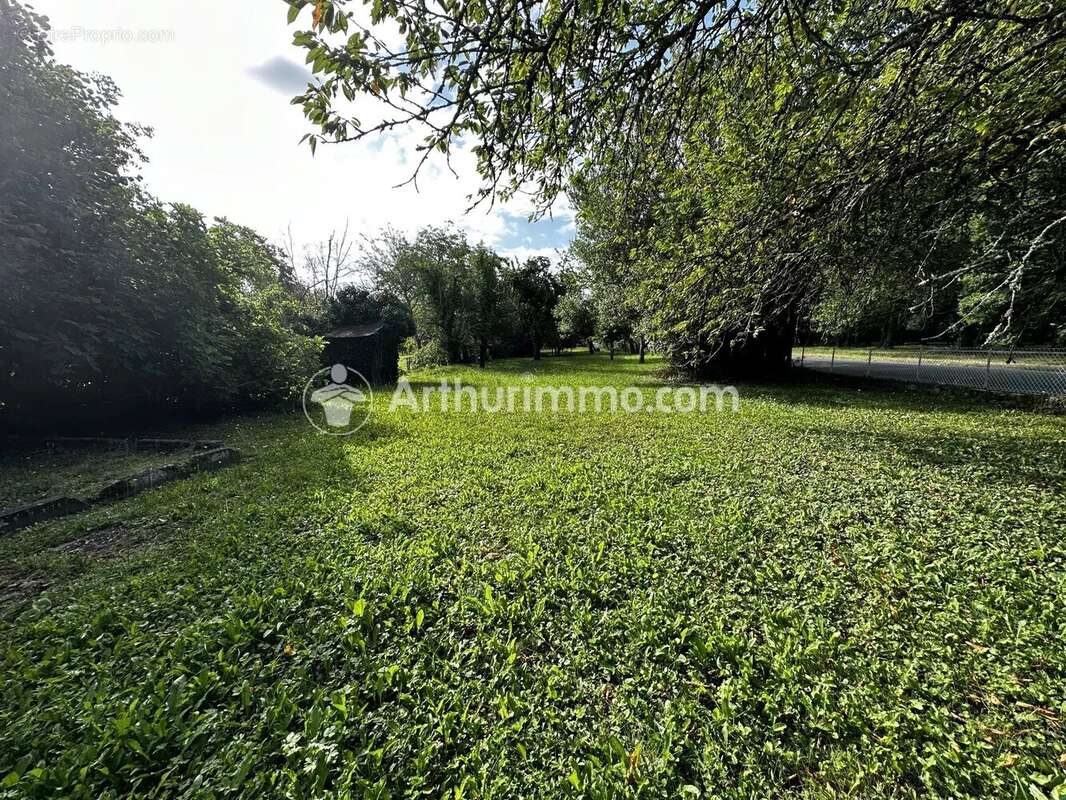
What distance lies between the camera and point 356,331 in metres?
15.8

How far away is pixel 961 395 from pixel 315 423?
15.6 m

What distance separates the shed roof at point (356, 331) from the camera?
15141 mm

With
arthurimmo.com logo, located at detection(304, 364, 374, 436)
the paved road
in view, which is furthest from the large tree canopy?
the paved road

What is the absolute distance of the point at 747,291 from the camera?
13.5 feet

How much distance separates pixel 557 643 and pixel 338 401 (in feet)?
34.4

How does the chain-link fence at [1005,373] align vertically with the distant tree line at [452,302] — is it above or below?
below

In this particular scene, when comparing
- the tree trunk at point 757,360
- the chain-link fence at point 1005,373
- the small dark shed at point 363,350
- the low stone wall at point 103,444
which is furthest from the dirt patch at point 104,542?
the chain-link fence at point 1005,373

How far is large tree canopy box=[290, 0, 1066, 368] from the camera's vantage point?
2.04 m

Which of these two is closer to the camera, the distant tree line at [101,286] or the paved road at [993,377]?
the distant tree line at [101,286]

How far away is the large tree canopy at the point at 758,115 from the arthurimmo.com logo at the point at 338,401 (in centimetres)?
629

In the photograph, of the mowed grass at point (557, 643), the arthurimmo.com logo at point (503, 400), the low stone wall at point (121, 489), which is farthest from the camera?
the arthurimmo.com logo at point (503, 400)

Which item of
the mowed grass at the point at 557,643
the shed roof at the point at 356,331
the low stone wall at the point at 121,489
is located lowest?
the mowed grass at the point at 557,643

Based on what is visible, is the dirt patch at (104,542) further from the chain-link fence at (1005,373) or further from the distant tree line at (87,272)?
the chain-link fence at (1005,373)

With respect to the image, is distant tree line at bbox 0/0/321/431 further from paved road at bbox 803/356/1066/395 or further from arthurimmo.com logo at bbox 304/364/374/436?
paved road at bbox 803/356/1066/395
